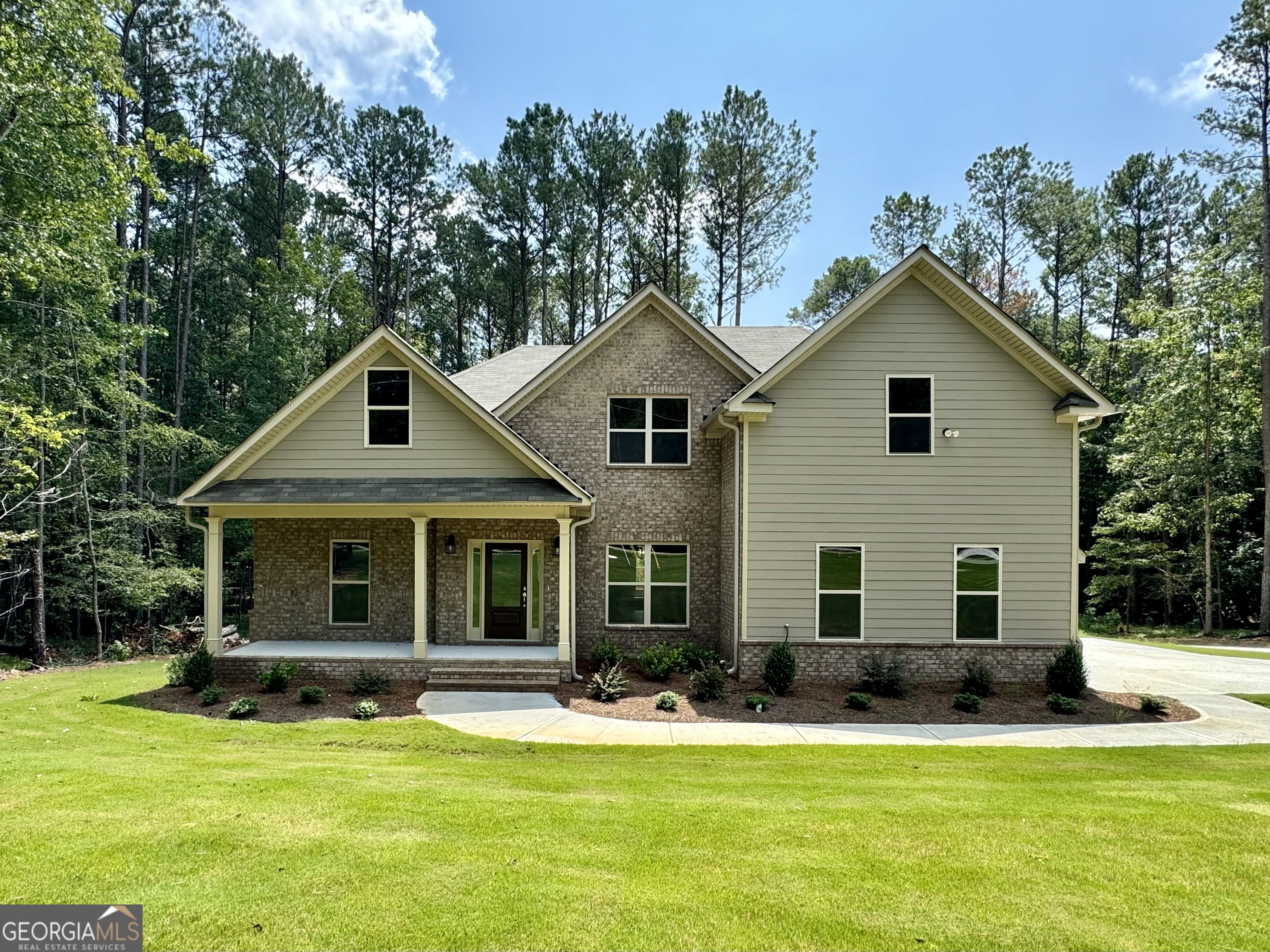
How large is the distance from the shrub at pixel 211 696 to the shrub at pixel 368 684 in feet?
5.98

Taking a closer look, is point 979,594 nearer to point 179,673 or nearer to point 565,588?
point 565,588

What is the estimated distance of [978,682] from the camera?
10875mm

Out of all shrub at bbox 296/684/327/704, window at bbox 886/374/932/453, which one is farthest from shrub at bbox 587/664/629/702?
window at bbox 886/374/932/453

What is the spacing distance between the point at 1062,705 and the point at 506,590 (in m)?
9.74

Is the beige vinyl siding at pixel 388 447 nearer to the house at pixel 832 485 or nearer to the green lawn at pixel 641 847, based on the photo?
the house at pixel 832 485

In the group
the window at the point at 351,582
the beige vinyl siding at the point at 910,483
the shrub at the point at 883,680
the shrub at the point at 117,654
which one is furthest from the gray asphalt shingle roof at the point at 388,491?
the shrub at the point at 117,654

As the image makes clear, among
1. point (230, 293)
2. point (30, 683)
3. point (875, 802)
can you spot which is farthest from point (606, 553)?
point (230, 293)

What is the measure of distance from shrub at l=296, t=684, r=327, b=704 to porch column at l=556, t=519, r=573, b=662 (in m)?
3.82

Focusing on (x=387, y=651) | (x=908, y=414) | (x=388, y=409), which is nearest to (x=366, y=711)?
(x=387, y=651)

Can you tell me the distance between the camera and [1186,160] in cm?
2133

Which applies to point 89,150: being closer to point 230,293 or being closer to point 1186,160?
point 230,293

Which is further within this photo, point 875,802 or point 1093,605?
point 1093,605

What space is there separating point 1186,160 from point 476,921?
28903 millimetres

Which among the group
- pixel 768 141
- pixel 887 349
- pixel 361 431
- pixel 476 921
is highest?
pixel 768 141
